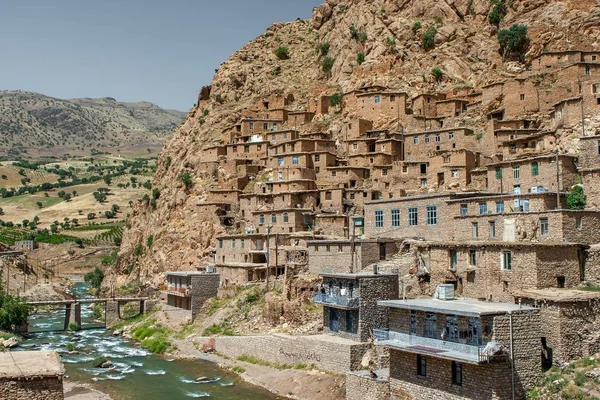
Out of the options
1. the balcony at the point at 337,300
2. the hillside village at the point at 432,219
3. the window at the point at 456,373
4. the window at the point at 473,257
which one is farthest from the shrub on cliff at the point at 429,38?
the window at the point at 456,373

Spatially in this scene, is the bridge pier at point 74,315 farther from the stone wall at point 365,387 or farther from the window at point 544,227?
the window at point 544,227

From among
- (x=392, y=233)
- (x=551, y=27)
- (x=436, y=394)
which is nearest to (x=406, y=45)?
(x=551, y=27)

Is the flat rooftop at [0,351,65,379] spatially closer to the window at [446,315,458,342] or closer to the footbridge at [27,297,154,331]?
the window at [446,315,458,342]

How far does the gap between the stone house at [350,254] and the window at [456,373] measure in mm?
13938

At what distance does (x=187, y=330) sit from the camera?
175 feet

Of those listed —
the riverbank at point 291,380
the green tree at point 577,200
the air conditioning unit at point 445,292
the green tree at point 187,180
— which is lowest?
the riverbank at point 291,380

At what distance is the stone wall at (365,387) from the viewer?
107 feet

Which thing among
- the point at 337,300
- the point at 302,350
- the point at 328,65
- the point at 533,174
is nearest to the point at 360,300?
the point at 337,300

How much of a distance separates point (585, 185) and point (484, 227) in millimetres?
5902

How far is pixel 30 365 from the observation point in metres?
24.8

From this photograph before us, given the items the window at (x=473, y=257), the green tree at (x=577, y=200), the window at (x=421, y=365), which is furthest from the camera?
the green tree at (x=577, y=200)

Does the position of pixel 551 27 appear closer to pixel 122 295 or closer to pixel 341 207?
pixel 341 207

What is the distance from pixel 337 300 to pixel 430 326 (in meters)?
7.97

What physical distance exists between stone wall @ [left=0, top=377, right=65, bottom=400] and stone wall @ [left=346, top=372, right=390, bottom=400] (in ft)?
46.5
